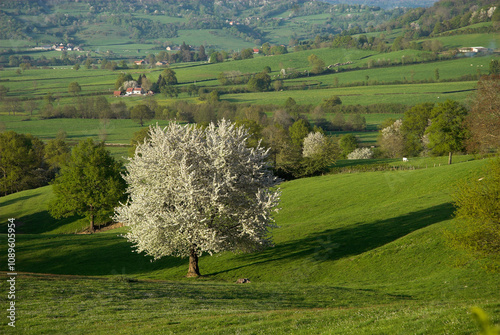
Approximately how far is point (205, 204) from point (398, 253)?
57.7ft

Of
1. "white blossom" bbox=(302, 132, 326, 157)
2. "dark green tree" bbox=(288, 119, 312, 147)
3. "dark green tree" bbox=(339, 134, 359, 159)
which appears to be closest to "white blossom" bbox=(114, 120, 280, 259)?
"white blossom" bbox=(302, 132, 326, 157)

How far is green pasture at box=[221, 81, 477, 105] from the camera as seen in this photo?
162m

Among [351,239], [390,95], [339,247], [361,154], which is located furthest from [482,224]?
[390,95]

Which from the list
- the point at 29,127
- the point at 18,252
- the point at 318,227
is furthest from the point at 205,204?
the point at 29,127

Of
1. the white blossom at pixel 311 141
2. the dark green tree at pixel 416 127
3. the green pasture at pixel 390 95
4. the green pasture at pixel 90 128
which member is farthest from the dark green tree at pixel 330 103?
the dark green tree at pixel 416 127

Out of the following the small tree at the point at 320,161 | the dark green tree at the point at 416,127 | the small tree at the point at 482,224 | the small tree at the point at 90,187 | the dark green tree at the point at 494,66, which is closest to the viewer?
the small tree at the point at 482,224

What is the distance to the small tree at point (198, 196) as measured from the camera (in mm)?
33906

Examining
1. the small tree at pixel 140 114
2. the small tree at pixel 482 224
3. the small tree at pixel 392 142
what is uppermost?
the small tree at pixel 482 224

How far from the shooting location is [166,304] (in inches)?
992

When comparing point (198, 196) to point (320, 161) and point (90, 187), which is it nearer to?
point (90, 187)

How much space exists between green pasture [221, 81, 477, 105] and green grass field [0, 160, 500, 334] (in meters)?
115

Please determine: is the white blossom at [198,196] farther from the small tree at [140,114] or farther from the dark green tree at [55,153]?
the small tree at [140,114]

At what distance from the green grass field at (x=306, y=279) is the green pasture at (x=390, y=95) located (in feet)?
379

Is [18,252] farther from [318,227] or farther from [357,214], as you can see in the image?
[357,214]
